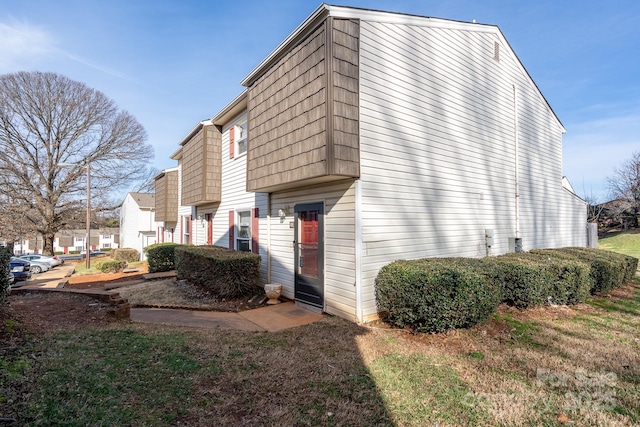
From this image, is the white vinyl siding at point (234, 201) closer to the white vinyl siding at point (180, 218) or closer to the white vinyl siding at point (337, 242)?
the white vinyl siding at point (337, 242)

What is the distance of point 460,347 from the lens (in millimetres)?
4348

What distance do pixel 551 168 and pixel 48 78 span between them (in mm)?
30462

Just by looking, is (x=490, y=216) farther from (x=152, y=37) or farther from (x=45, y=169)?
(x=45, y=169)

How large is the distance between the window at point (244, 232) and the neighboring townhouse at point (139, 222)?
51.8ft

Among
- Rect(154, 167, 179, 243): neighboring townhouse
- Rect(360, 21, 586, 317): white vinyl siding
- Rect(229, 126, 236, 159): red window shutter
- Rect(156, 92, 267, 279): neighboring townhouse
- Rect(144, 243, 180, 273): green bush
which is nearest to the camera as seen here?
Rect(360, 21, 586, 317): white vinyl siding

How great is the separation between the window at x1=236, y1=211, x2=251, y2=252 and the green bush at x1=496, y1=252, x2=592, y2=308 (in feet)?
20.8

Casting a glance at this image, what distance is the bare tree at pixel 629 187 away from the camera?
2487 centimetres

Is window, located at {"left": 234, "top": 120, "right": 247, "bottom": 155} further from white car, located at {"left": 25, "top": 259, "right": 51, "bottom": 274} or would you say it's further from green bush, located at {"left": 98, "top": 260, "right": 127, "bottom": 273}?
white car, located at {"left": 25, "top": 259, "right": 51, "bottom": 274}

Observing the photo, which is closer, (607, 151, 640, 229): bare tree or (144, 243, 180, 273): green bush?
(144, 243, 180, 273): green bush

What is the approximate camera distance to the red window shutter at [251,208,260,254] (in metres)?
8.48

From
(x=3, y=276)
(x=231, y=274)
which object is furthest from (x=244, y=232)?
(x=3, y=276)

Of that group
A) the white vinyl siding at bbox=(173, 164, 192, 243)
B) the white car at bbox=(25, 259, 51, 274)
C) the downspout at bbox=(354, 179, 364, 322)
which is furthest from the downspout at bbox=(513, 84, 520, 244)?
the white car at bbox=(25, 259, 51, 274)

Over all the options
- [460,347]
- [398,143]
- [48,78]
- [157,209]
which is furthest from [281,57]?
[48,78]

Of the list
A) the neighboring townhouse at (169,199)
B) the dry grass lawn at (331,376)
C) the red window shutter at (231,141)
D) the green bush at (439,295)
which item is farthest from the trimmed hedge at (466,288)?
the neighboring townhouse at (169,199)
